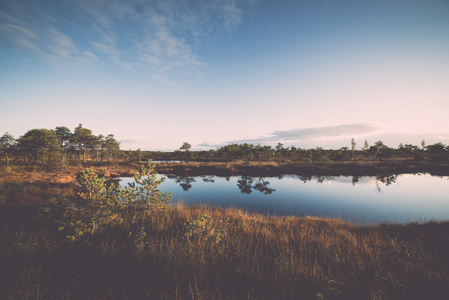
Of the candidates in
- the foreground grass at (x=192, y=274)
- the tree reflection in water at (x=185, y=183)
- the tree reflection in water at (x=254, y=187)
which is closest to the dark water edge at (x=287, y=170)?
the tree reflection in water at (x=185, y=183)

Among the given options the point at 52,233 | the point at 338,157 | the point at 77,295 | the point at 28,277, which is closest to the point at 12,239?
the point at 52,233

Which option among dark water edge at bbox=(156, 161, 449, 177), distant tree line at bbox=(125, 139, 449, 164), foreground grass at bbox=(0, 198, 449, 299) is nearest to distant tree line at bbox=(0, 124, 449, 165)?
distant tree line at bbox=(125, 139, 449, 164)

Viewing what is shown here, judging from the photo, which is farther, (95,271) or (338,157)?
(338,157)

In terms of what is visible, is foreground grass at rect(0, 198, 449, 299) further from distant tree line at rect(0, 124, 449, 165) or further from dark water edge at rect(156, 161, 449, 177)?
distant tree line at rect(0, 124, 449, 165)

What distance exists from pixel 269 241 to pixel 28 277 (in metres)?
5.18

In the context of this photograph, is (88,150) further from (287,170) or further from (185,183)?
(287,170)

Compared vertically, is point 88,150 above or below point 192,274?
above

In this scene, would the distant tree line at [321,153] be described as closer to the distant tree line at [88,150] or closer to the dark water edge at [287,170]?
the distant tree line at [88,150]

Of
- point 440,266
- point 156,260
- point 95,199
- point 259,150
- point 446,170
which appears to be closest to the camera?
point 156,260

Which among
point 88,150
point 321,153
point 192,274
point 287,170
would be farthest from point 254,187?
point 88,150

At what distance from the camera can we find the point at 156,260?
129 inches

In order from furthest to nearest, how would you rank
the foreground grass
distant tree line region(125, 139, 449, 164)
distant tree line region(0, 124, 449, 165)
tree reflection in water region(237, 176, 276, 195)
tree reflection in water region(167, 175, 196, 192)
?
1. distant tree line region(125, 139, 449, 164)
2. distant tree line region(0, 124, 449, 165)
3. tree reflection in water region(167, 175, 196, 192)
4. tree reflection in water region(237, 176, 276, 195)
5. the foreground grass

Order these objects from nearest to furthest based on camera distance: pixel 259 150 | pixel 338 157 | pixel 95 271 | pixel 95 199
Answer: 1. pixel 95 271
2. pixel 95 199
3. pixel 259 150
4. pixel 338 157

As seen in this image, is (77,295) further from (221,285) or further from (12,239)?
(12,239)
